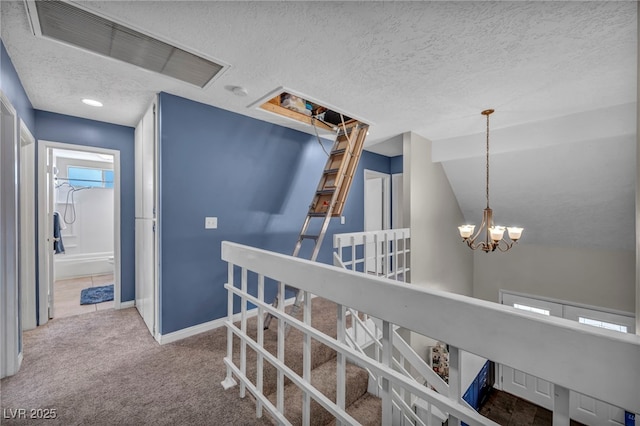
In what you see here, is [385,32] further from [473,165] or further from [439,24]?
[473,165]

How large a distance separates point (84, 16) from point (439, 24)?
1.95 metres

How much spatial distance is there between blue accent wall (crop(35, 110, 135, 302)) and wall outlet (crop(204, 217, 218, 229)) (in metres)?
1.37

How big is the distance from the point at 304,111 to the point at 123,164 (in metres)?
2.32

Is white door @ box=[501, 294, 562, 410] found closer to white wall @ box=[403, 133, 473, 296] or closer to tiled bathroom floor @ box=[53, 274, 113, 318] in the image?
white wall @ box=[403, 133, 473, 296]

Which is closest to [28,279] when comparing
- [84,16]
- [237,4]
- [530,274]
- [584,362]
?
[84,16]

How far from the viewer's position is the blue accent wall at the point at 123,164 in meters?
2.93

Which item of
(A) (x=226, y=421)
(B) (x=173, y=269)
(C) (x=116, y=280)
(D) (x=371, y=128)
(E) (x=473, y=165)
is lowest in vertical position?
(A) (x=226, y=421)

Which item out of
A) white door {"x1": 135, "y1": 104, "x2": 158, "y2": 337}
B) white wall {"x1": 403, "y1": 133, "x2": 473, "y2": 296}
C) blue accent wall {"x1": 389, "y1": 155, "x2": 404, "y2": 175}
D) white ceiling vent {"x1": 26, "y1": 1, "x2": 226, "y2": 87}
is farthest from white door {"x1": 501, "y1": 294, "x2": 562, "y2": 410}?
white ceiling vent {"x1": 26, "y1": 1, "x2": 226, "y2": 87}

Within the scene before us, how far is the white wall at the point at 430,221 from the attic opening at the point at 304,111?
3.29ft

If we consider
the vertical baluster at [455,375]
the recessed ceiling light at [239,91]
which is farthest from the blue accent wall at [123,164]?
the vertical baluster at [455,375]

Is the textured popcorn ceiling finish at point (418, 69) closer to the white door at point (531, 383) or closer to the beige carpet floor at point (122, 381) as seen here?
the white door at point (531, 383)

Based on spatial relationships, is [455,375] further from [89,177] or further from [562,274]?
Answer: [89,177]

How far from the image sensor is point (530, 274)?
471 centimetres

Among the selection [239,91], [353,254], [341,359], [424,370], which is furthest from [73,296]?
[424,370]
